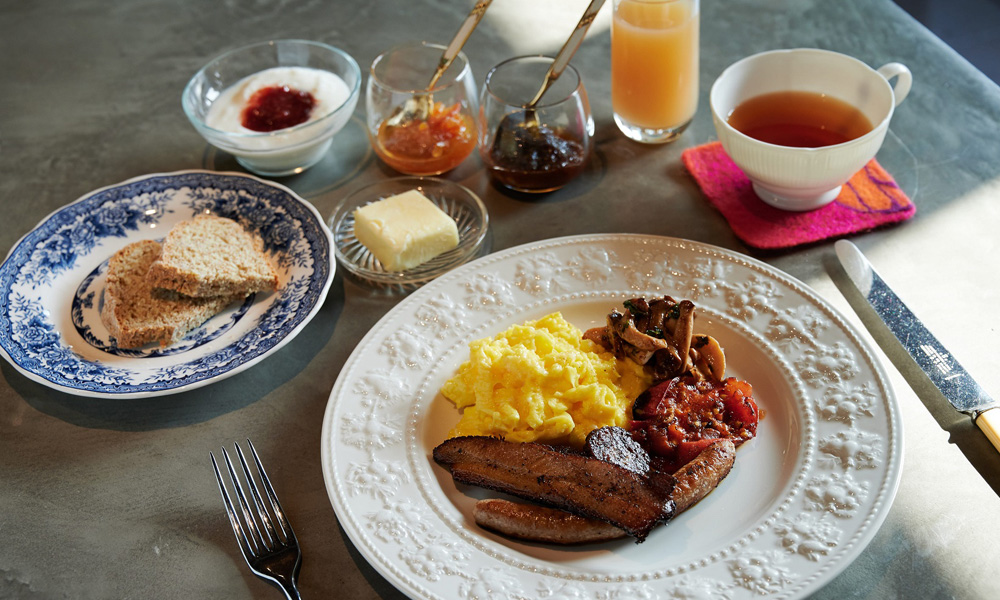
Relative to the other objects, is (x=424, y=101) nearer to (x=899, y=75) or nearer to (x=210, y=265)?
(x=210, y=265)

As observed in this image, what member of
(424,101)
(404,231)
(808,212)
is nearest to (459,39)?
(424,101)

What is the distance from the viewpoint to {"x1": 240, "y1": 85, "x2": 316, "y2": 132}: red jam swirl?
339 centimetres

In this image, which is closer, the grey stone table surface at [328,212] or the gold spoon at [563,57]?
Answer: the grey stone table surface at [328,212]

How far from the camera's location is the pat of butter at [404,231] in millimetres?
2867

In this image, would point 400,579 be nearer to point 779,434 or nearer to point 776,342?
point 779,434

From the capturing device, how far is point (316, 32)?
4.42m

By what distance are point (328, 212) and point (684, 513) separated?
1.97 meters

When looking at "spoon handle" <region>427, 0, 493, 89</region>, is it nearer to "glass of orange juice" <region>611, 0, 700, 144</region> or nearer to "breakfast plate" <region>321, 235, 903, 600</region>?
"glass of orange juice" <region>611, 0, 700, 144</region>

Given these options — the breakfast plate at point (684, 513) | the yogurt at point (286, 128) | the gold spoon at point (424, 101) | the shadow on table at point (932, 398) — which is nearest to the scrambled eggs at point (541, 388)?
the breakfast plate at point (684, 513)

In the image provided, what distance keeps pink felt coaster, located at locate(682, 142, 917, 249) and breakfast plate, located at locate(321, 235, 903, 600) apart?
355 mm

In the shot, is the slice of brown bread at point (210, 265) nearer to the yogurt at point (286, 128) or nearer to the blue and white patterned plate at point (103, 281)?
the blue and white patterned plate at point (103, 281)

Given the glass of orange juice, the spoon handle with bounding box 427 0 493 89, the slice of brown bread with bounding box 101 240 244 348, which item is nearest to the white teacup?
the glass of orange juice

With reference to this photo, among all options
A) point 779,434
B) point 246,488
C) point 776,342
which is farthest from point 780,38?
point 246,488

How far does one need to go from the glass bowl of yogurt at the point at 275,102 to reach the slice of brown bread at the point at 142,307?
2.12 feet
